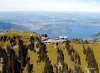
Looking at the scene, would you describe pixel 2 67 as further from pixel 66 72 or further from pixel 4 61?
pixel 66 72

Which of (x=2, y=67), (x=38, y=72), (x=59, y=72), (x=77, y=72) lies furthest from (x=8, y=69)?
(x=77, y=72)

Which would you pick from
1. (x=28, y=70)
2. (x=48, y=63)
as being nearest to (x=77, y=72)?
(x=48, y=63)

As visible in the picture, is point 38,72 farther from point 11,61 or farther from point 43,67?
point 11,61

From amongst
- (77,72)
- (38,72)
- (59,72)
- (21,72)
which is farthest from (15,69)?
(77,72)

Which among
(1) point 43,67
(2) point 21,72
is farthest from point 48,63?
(2) point 21,72

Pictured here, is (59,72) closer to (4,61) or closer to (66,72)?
(66,72)

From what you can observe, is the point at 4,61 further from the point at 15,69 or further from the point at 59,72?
the point at 59,72
